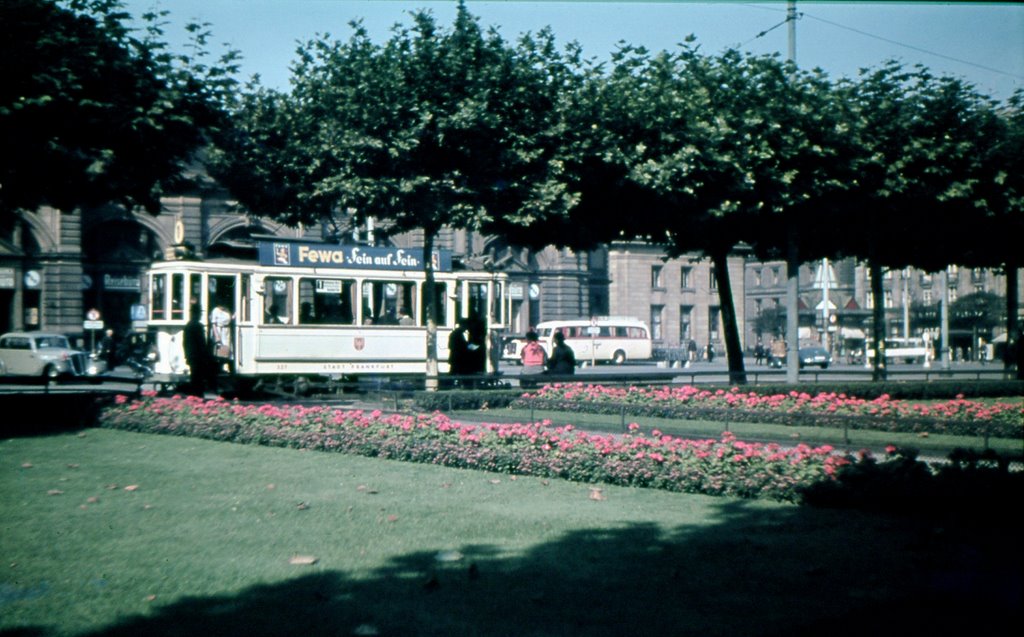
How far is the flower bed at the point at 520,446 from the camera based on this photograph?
8922 mm

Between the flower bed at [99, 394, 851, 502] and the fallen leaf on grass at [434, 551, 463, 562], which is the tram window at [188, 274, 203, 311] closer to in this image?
the flower bed at [99, 394, 851, 502]

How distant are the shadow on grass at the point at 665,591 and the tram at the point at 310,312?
15580mm

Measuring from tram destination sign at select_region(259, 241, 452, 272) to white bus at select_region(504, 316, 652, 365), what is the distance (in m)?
28.5

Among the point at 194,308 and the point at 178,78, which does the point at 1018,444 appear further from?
the point at 194,308

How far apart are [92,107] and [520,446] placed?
8.82 m

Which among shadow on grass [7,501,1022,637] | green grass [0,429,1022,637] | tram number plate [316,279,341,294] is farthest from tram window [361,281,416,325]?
shadow on grass [7,501,1022,637]

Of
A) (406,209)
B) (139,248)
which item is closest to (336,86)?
(406,209)

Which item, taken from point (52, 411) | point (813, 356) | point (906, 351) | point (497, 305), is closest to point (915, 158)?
point (497, 305)

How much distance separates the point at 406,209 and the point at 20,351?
20959 millimetres

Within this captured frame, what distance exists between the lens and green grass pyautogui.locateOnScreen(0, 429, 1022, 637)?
16.8 ft

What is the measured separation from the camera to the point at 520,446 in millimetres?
10844

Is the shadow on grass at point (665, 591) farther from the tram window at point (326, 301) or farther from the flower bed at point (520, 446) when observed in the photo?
the tram window at point (326, 301)

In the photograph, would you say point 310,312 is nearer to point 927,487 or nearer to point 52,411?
point 52,411

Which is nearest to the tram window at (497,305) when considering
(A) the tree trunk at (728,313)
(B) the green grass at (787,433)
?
(A) the tree trunk at (728,313)
